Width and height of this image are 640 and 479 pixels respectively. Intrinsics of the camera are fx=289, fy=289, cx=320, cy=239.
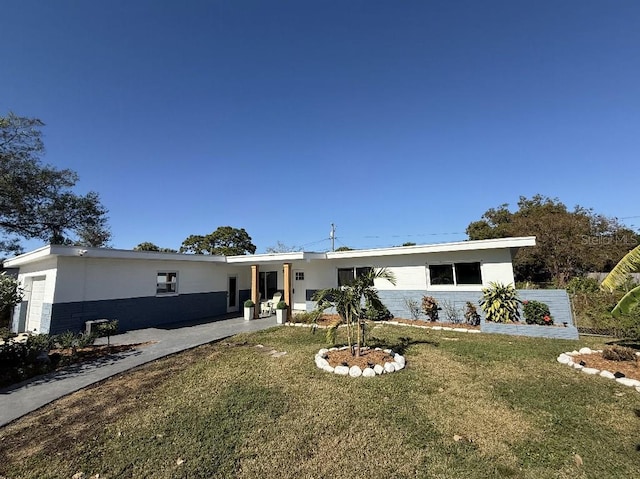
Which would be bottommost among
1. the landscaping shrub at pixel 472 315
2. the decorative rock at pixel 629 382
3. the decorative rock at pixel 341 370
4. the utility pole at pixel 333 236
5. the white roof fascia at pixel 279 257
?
the decorative rock at pixel 629 382

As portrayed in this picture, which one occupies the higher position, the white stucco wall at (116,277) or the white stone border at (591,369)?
the white stucco wall at (116,277)

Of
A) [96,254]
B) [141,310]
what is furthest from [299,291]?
[96,254]

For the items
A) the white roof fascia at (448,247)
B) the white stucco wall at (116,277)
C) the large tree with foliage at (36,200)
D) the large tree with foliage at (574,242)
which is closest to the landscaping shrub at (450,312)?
the white roof fascia at (448,247)

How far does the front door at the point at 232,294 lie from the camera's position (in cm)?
1680

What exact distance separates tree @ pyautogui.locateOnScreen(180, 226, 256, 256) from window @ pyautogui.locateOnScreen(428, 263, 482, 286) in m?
31.3

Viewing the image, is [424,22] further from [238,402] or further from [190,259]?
[190,259]

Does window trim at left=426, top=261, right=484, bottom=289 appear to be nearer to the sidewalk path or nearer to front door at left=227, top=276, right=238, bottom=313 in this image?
the sidewalk path

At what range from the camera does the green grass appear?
3.43 meters

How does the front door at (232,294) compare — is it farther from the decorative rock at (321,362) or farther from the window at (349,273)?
the decorative rock at (321,362)

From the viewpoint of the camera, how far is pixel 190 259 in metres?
14.0

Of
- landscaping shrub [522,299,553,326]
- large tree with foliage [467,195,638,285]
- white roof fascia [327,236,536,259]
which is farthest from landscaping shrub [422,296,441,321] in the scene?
large tree with foliage [467,195,638,285]

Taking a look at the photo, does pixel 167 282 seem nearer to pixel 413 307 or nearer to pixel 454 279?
pixel 413 307

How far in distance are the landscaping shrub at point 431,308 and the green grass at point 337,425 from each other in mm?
5385

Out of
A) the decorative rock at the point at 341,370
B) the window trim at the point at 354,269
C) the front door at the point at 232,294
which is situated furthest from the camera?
the front door at the point at 232,294
